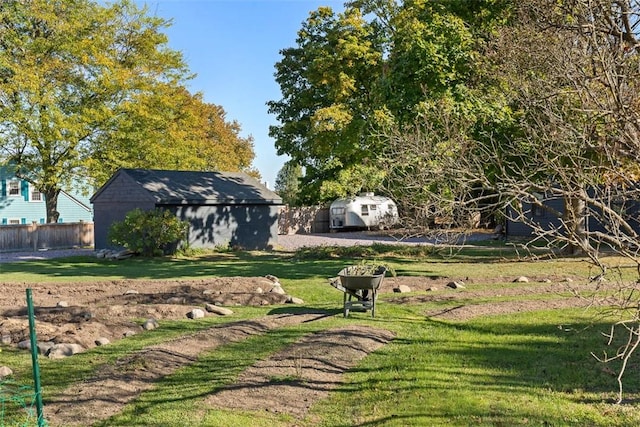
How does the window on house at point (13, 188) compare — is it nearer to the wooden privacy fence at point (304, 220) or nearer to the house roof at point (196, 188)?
the house roof at point (196, 188)

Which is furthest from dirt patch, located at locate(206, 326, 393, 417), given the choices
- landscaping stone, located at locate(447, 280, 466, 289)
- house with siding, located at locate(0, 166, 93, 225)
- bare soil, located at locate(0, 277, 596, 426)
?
house with siding, located at locate(0, 166, 93, 225)

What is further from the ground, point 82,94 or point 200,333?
point 82,94

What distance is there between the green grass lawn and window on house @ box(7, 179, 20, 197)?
33.0 m

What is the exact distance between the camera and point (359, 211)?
39.5 metres

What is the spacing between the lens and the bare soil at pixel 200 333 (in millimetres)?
5844

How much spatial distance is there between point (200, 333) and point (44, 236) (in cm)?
2394

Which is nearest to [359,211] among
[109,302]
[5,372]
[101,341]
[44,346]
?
[109,302]

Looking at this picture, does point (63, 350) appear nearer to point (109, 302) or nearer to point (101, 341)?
point (101, 341)

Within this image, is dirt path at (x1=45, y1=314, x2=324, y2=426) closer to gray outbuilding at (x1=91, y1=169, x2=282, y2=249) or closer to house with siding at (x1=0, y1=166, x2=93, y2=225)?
gray outbuilding at (x1=91, y1=169, x2=282, y2=249)

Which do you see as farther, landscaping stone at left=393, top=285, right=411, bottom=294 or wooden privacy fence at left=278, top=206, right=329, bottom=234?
wooden privacy fence at left=278, top=206, right=329, bottom=234

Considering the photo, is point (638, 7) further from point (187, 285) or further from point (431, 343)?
point (187, 285)

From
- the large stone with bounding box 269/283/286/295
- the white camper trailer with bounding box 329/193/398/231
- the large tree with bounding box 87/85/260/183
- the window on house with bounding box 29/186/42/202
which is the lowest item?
the large stone with bounding box 269/283/286/295

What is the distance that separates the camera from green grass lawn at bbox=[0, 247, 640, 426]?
17.6ft

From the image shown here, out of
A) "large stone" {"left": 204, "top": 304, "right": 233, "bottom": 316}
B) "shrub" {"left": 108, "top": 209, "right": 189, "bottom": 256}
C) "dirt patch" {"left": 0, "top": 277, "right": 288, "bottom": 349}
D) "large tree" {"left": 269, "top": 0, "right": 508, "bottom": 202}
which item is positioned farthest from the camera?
"shrub" {"left": 108, "top": 209, "right": 189, "bottom": 256}
